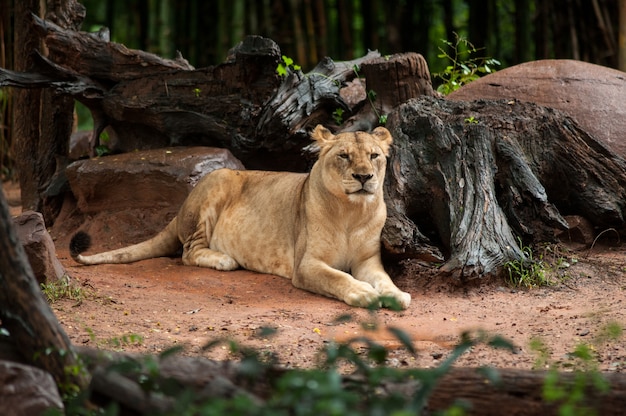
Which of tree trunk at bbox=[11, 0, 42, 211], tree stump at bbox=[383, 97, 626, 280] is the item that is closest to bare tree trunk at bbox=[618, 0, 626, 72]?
tree stump at bbox=[383, 97, 626, 280]

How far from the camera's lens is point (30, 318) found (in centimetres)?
310

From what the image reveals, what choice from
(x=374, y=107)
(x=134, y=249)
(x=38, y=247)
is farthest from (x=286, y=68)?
(x=38, y=247)

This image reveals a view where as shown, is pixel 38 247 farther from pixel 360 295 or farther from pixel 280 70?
pixel 280 70

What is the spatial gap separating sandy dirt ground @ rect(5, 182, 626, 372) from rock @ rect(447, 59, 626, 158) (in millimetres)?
1237

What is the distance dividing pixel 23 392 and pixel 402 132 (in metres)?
4.97

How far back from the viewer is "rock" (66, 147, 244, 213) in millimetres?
8781

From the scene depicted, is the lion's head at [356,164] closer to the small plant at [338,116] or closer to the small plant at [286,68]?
the small plant at [286,68]

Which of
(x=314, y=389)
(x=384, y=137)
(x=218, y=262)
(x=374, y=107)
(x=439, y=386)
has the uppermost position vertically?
(x=374, y=107)

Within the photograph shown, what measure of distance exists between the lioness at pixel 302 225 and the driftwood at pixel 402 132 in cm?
33

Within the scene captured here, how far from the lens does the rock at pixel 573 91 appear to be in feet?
27.0

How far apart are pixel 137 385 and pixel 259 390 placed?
394mm

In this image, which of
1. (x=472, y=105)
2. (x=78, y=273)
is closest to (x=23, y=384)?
(x=78, y=273)

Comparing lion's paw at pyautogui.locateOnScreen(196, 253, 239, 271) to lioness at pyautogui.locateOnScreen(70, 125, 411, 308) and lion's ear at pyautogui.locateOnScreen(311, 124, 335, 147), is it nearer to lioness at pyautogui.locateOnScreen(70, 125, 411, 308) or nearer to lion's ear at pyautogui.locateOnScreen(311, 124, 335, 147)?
lioness at pyautogui.locateOnScreen(70, 125, 411, 308)

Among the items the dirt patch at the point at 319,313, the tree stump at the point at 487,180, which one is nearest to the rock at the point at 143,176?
the dirt patch at the point at 319,313
